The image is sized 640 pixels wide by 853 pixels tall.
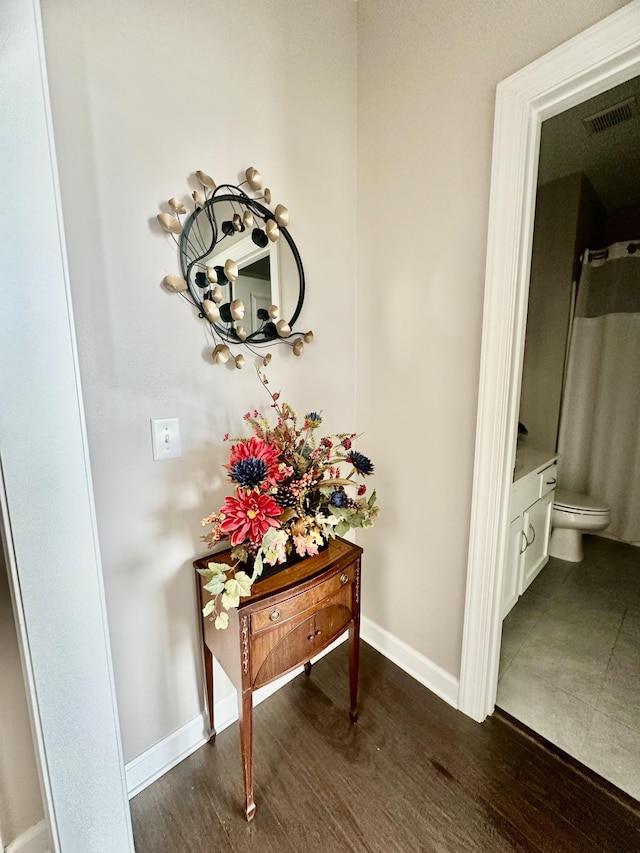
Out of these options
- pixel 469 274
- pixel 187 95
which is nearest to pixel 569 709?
pixel 469 274

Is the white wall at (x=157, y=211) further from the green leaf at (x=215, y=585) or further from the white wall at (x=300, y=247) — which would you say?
the green leaf at (x=215, y=585)

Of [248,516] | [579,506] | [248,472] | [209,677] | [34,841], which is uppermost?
[248,472]

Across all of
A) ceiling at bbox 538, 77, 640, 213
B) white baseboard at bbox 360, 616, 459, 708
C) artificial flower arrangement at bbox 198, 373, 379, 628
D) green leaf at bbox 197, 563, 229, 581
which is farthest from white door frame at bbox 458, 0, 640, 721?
ceiling at bbox 538, 77, 640, 213

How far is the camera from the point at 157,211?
111 centimetres

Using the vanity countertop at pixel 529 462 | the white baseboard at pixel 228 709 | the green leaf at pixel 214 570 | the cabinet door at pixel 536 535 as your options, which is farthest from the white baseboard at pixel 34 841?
the cabinet door at pixel 536 535

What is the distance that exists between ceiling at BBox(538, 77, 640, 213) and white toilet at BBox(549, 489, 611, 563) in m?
2.22

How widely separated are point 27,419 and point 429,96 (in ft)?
5.45

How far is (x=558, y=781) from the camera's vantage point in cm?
125

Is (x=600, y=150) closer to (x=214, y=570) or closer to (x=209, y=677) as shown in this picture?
(x=214, y=570)

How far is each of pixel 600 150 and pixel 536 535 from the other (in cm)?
236

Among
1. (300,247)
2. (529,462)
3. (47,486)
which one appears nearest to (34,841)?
(47,486)

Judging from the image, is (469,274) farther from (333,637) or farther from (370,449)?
(333,637)

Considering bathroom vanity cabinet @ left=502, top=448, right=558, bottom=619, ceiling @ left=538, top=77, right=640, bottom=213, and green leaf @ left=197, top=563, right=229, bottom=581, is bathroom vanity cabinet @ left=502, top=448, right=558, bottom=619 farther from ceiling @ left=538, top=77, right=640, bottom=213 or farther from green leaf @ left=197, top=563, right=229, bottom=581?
ceiling @ left=538, top=77, right=640, bottom=213

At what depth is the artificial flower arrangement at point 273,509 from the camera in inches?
A: 39.6
